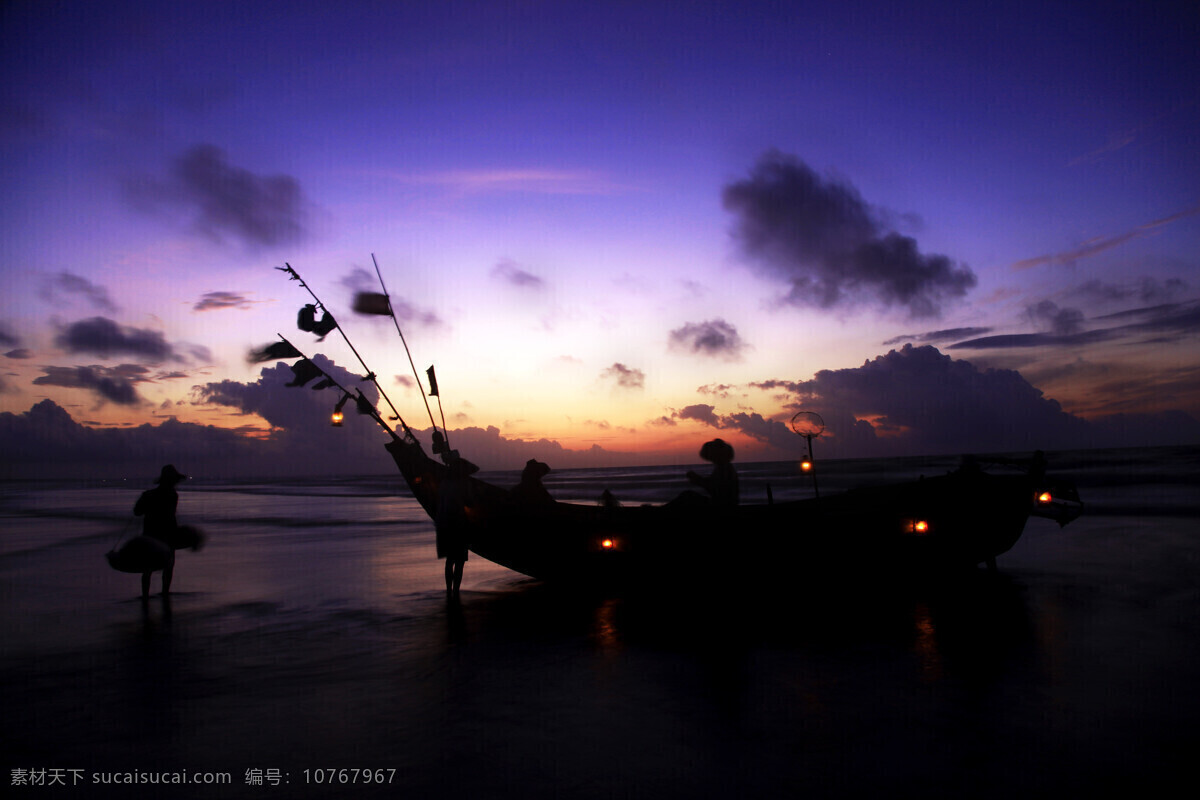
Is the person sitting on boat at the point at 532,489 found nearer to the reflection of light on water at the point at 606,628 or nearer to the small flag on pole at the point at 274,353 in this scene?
the reflection of light on water at the point at 606,628

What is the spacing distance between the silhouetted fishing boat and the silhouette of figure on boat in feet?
0.37

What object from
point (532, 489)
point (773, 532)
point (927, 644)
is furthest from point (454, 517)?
point (927, 644)

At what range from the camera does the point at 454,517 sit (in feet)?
32.1

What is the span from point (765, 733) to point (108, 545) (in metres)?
20.2

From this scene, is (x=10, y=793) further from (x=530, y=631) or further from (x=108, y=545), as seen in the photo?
(x=108, y=545)

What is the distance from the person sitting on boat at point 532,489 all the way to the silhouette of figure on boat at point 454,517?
2.65ft

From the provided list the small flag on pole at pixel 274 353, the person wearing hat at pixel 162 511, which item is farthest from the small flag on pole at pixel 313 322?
the person wearing hat at pixel 162 511

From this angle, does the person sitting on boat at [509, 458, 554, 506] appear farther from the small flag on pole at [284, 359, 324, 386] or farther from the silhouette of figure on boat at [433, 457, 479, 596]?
the small flag on pole at [284, 359, 324, 386]

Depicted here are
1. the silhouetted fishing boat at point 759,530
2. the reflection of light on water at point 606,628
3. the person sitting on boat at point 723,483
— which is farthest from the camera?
the silhouetted fishing boat at point 759,530

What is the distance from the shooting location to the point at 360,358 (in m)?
12.0

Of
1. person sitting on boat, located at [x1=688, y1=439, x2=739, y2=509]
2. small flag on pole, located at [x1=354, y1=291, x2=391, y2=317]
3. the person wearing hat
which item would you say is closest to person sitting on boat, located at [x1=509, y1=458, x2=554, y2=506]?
person sitting on boat, located at [x1=688, y1=439, x2=739, y2=509]

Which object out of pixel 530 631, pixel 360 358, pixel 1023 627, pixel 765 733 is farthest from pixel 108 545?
pixel 1023 627

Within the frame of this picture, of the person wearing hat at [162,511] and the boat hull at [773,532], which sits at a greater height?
the person wearing hat at [162,511]

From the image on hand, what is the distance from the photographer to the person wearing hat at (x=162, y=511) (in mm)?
9797
